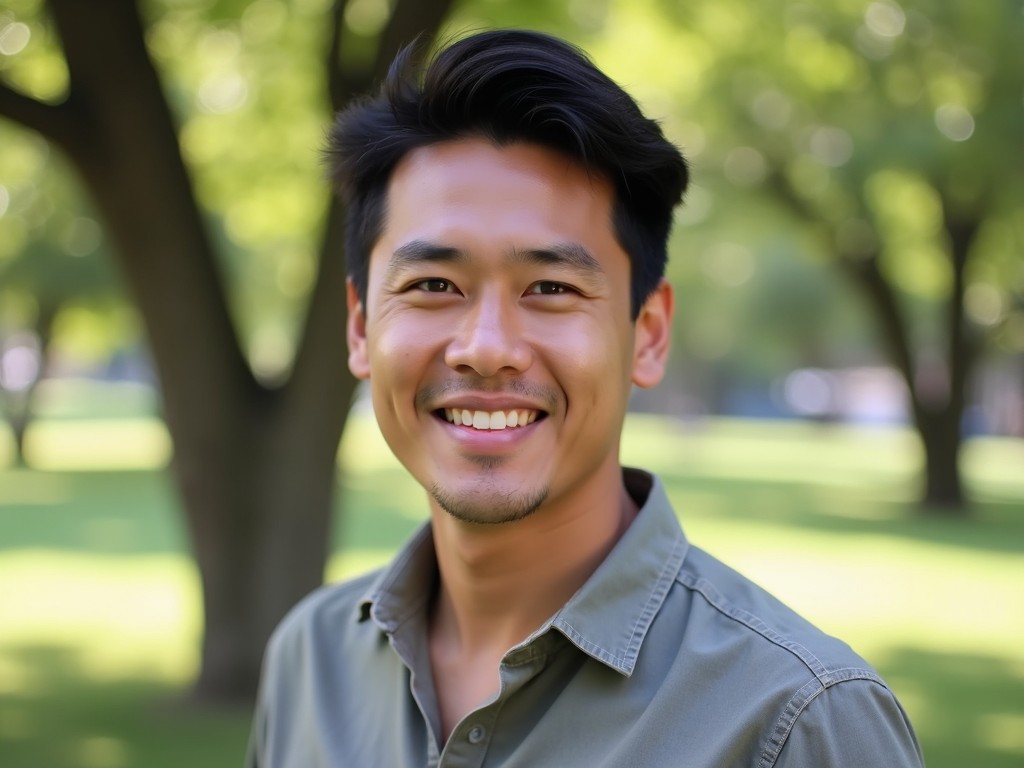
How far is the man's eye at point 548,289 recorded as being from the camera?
2043mm

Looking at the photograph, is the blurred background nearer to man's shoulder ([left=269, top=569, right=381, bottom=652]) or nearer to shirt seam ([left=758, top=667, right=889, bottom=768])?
man's shoulder ([left=269, top=569, right=381, bottom=652])

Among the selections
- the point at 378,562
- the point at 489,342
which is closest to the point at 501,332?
the point at 489,342

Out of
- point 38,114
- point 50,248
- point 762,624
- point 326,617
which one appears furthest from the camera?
point 50,248

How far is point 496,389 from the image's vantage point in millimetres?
2004

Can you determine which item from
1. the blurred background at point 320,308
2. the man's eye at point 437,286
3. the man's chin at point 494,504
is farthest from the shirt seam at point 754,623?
the blurred background at point 320,308

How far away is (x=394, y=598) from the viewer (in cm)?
236

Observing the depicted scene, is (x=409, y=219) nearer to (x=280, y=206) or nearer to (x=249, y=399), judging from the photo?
(x=249, y=399)

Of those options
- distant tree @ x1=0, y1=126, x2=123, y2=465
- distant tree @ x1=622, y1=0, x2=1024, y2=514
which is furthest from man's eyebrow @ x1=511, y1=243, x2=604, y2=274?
distant tree @ x1=0, y1=126, x2=123, y2=465

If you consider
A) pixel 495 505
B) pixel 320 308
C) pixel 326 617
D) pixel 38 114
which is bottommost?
pixel 326 617

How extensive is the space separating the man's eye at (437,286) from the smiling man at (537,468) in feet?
0.06

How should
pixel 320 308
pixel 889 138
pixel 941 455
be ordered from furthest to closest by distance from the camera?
pixel 941 455, pixel 889 138, pixel 320 308

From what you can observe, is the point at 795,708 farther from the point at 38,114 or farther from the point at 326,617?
the point at 38,114

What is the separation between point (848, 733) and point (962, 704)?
6519mm

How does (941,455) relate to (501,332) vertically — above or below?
above
